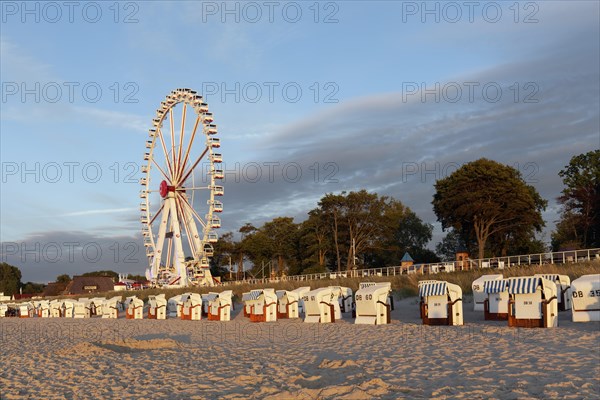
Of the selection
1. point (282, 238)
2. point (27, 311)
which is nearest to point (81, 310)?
point (27, 311)

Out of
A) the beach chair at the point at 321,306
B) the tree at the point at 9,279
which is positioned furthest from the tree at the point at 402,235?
the tree at the point at 9,279

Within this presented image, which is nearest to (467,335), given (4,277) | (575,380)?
(575,380)

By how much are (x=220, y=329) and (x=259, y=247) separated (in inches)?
1773

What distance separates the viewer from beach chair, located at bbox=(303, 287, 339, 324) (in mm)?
17000

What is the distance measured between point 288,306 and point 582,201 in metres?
30.7

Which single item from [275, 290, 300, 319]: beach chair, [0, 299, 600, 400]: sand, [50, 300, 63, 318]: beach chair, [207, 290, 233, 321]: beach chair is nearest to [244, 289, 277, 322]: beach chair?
[275, 290, 300, 319]: beach chair

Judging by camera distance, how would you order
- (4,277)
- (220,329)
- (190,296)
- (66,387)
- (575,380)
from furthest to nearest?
(4,277) → (190,296) → (220,329) → (66,387) → (575,380)

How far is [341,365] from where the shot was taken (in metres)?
8.53

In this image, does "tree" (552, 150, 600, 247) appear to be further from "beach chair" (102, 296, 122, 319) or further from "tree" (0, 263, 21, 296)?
"tree" (0, 263, 21, 296)

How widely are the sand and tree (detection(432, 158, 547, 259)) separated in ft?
91.7

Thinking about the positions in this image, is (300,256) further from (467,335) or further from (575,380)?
(575,380)

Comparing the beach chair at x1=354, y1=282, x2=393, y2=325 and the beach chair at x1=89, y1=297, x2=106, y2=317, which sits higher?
the beach chair at x1=354, y1=282, x2=393, y2=325

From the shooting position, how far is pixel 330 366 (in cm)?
852

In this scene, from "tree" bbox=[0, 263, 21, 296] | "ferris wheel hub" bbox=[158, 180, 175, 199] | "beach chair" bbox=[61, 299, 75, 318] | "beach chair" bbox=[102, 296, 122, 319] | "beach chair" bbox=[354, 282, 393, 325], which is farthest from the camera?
"tree" bbox=[0, 263, 21, 296]
